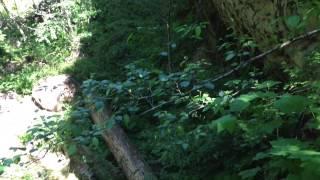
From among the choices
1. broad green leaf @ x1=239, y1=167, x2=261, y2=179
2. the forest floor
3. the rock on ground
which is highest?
broad green leaf @ x1=239, y1=167, x2=261, y2=179

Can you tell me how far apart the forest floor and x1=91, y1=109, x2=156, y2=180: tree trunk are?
2.51ft

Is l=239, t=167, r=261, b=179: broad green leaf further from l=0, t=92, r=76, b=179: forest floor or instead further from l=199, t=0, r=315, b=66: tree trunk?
l=0, t=92, r=76, b=179: forest floor

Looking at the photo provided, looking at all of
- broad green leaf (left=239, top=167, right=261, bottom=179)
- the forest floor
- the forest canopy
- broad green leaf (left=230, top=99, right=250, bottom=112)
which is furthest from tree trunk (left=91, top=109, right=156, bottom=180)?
broad green leaf (left=230, top=99, right=250, bottom=112)

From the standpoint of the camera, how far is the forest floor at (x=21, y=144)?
6.52 m

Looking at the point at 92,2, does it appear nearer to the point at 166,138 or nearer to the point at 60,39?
the point at 60,39

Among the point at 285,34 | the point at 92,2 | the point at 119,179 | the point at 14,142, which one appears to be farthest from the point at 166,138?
the point at 92,2

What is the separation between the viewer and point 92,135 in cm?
301

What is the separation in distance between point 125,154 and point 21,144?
233cm

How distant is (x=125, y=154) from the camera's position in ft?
19.8

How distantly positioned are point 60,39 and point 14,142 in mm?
3852

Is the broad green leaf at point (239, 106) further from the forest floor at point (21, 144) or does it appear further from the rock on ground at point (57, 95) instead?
the rock on ground at point (57, 95)

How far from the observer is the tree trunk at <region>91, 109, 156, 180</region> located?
18.0 ft

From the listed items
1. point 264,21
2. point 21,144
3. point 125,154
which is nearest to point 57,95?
point 21,144

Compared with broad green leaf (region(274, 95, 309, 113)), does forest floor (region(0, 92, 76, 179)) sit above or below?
below
